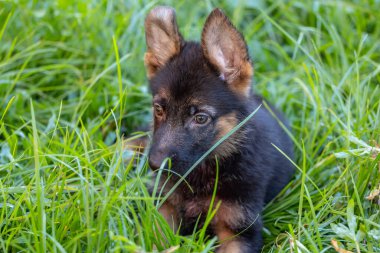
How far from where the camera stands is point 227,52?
3934 mm

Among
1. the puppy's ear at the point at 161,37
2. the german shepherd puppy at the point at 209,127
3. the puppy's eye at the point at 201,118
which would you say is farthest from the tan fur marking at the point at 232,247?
the puppy's ear at the point at 161,37

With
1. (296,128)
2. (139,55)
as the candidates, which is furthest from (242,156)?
(139,55)

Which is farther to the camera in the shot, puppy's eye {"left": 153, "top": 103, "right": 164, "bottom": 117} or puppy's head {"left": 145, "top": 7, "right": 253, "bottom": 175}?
puppy's eye {"left": 153, "top": 103, "right": 164, "bottom": 117}

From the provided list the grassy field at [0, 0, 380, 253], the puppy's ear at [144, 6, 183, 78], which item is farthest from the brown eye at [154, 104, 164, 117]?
the puppy's ear at [144, 6, 183, 78]

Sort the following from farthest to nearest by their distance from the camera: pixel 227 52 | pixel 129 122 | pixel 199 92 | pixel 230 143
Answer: pixel 129 122
pixel 230 143
pixel 227 52
pixel 199 92

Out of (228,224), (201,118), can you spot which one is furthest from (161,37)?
(228,224)

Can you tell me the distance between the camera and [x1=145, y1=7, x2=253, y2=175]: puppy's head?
3773 millimetres

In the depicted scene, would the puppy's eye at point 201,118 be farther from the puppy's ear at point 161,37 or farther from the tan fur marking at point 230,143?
the puppy's ear at point 161,37

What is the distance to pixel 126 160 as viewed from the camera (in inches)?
188

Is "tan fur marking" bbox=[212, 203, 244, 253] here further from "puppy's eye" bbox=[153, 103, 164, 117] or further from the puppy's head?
"puppy's eye" bbox=[153, 103, 164, 117]

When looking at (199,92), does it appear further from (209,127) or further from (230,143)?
(230,143)

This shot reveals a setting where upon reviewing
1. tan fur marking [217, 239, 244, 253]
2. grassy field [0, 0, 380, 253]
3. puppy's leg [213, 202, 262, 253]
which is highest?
grassy field [0, 0, 380, 253]

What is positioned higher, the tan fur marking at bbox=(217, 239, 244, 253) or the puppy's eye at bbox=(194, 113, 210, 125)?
the puppy's eye at bbox=(194, 113, 210, 125)

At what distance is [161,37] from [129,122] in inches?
62.4
